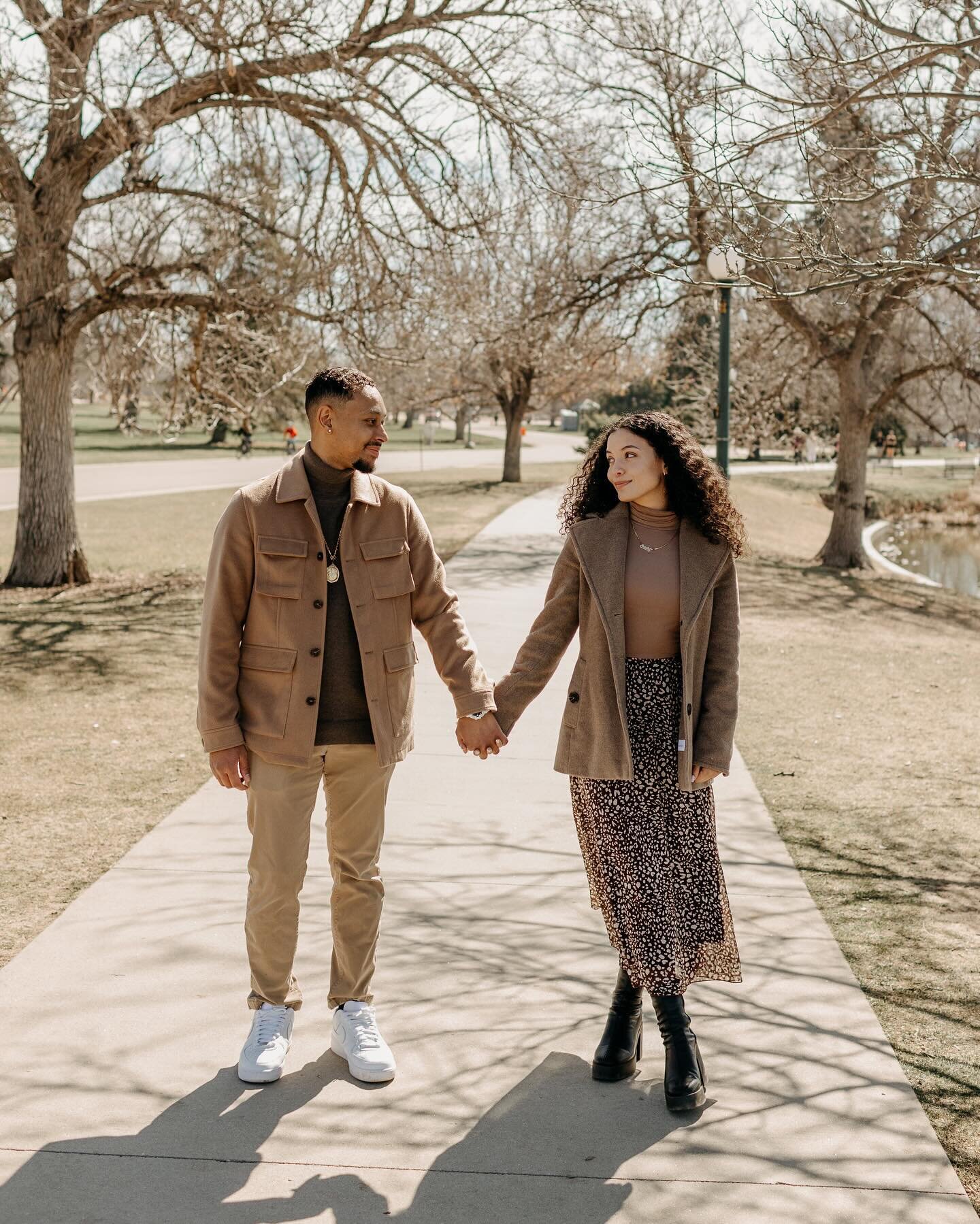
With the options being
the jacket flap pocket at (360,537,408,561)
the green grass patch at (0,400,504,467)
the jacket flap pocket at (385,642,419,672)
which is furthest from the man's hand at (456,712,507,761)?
the green grass patch at (0,400,504,467)

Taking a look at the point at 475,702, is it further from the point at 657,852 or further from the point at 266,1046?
the point at 266,1046

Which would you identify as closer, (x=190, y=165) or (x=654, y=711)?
(x=654, y=711)

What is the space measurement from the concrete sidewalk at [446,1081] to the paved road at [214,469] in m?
13.1

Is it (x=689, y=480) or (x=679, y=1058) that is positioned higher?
(x=689, y=480)

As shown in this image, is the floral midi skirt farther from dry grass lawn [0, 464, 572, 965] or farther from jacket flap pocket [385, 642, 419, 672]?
dry grass lawn [0, 464, 572, 965]

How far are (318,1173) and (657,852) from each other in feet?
4.04

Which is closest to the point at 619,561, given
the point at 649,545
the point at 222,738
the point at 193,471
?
the point at 649,545

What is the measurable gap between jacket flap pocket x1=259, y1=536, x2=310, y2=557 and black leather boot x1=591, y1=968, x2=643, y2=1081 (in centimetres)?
147

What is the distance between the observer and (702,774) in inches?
146

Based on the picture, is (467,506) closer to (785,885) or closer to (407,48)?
(407,48)

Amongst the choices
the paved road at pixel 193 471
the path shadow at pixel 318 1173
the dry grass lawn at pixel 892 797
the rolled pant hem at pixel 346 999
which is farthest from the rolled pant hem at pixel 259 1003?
the paved road at pixel 193 471

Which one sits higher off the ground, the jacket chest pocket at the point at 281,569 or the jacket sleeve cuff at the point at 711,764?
the jacket chest pocket at the point at 281,569

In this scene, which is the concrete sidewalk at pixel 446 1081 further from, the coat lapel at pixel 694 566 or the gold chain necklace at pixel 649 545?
the gold chain necklace at pixel 649 545

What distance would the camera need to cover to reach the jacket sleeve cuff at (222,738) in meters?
3.59
